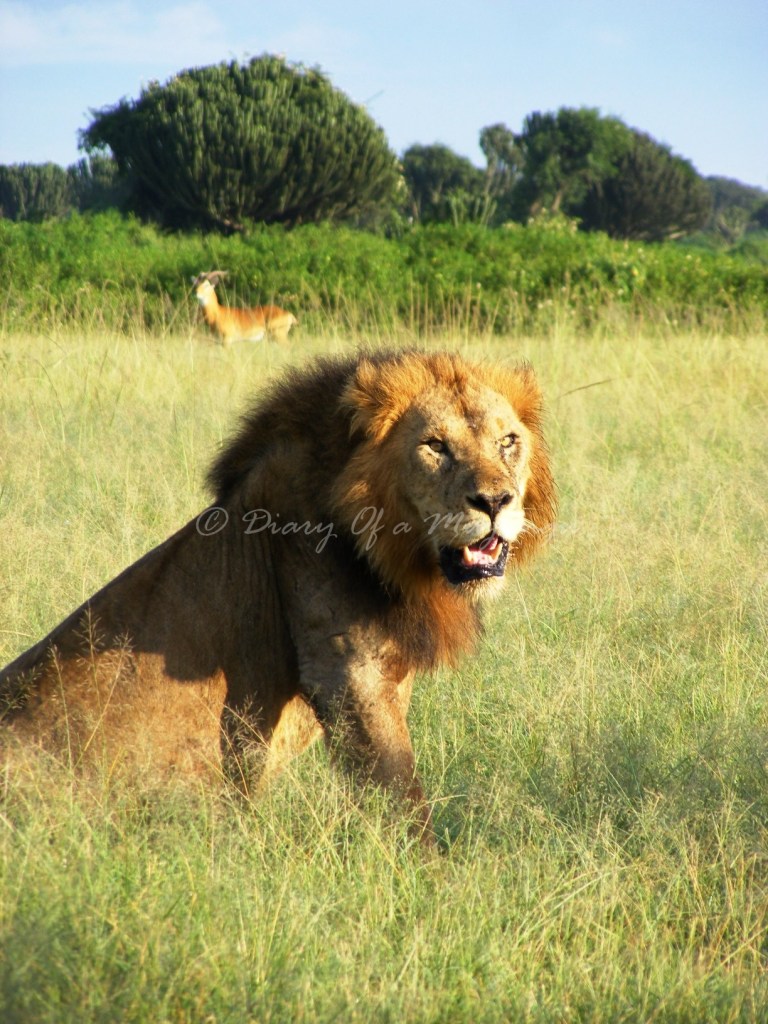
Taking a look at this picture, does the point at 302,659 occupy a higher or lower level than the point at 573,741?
higher

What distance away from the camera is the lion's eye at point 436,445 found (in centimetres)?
298

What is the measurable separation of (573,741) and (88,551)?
2545 mm

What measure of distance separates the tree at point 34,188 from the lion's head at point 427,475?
167 ft

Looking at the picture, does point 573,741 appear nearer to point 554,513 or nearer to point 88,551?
point 554,513

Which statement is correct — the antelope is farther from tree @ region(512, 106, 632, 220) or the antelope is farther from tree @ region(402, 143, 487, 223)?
tree @ region(402, 143, 487, 223)

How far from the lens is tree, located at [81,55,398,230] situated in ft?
96.9

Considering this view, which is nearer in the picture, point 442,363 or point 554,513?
point 442,363

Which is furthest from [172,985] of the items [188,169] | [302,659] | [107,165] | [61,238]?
[107,165]

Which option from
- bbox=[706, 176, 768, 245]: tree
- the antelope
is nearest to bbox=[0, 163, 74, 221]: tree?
bbox=[706, 176, 768, 245]: tree

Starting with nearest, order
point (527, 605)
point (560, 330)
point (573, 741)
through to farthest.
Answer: point (573, 741), point (527, 605), point (560, 330)

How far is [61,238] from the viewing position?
52.0 ft

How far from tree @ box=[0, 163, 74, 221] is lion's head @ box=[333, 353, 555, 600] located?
50926 mm

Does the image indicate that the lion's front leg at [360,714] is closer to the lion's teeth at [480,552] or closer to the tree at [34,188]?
the lion's teeth at [480,552]

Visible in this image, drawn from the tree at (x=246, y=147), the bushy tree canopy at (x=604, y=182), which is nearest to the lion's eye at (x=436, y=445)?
the tree at (x=246, y=147)
